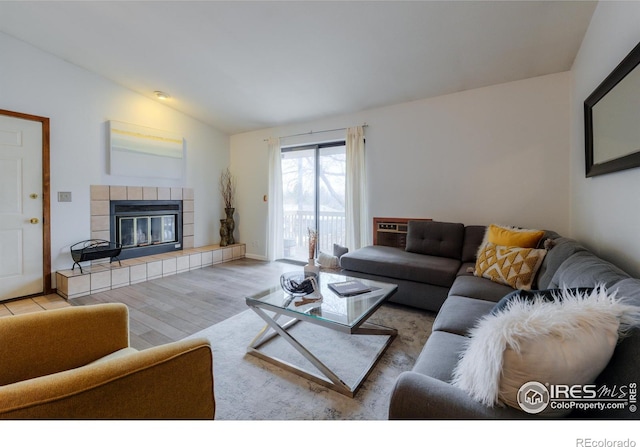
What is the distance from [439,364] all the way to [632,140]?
160 cm

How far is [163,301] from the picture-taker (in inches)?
112

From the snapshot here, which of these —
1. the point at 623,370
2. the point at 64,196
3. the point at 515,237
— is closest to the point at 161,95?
the point at 64,196

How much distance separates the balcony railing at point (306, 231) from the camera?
14.2 feet

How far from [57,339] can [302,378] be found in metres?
1.20

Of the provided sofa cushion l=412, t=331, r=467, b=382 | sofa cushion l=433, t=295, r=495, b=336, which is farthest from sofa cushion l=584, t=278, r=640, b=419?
sofa cushion l=433, t=295, r=495, b=336

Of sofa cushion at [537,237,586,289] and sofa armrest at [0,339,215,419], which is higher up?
sofa cushion at [537,237,586,289]

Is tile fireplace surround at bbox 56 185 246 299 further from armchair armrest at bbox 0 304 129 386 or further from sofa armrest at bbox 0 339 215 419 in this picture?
sofa armrest at bbox 0 339 215 419

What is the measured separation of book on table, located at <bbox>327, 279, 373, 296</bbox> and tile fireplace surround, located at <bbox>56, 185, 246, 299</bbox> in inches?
109

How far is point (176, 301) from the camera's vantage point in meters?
2.86

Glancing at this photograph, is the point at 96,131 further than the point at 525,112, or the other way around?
the point at 96,131

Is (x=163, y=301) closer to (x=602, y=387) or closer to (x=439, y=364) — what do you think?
(x=439, y=364)

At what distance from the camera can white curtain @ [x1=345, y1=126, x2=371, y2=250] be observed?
377 centimetres

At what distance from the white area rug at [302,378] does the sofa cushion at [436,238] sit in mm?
776

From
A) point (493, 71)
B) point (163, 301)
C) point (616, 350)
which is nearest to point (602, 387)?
point (616, 350)
